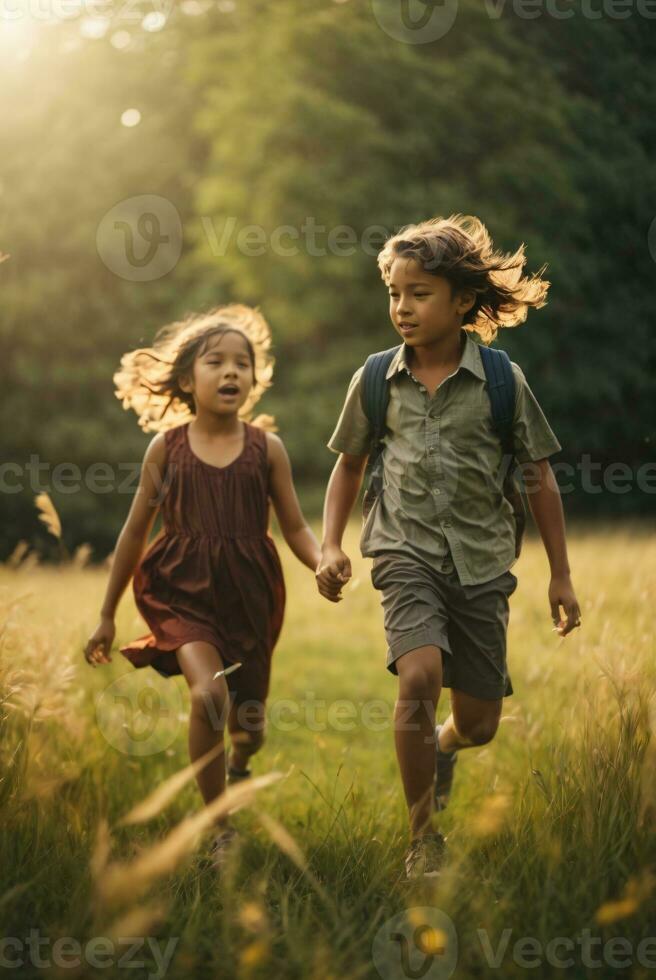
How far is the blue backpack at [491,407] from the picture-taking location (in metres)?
3.29

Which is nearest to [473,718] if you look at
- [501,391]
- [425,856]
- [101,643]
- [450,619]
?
[450,619]

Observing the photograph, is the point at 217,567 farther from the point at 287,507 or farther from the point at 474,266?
the point at 474,266

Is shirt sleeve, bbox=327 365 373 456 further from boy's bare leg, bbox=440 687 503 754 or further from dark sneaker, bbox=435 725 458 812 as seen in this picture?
dark sneaker, bbox=435 725 458 812

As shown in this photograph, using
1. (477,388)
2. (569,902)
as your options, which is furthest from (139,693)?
(569,902)

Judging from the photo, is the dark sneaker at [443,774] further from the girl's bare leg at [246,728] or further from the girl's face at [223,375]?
the girl's face at [223,375]

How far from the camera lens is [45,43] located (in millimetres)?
21609

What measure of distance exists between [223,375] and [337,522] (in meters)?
0.76

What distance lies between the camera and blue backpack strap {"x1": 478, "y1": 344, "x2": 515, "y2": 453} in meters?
3.28

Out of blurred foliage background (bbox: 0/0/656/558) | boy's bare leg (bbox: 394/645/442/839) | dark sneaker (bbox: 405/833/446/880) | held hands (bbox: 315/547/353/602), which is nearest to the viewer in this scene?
dark sneaker (bbox: 405/833/446/880)

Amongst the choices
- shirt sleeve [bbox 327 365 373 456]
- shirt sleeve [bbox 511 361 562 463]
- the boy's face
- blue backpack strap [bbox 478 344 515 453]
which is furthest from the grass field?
the boy's face

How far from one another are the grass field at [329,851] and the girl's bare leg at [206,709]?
242 mm

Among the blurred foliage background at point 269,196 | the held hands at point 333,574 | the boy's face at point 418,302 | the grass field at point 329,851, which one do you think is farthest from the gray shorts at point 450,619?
the blurred foliage background at point 269,196

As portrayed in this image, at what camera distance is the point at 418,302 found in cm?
328

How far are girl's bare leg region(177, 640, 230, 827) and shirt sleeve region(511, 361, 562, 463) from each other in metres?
1.27
